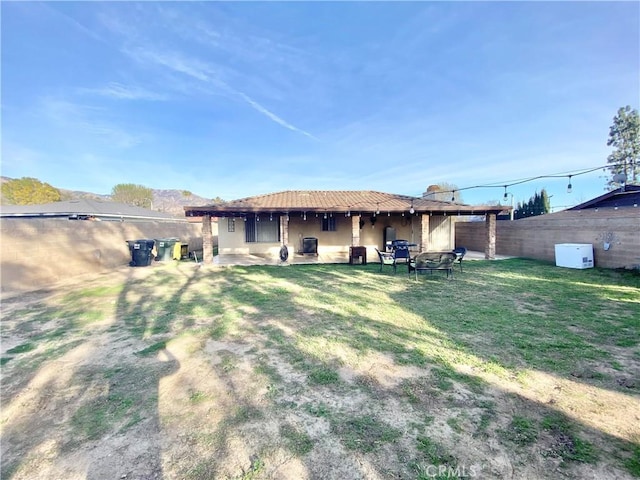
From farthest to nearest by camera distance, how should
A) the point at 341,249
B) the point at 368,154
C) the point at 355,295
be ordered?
1. the point at 368,154
2. the point at 341,249
3. the point at 355,295

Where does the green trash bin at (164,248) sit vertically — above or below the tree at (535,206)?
below

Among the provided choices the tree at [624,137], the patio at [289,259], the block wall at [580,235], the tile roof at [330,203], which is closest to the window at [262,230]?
the patio at [289,259]

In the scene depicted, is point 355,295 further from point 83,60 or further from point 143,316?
point 83,60

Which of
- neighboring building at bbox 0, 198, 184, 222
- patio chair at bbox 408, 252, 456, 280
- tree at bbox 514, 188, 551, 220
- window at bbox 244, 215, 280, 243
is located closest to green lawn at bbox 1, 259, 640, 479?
patio chair at bbox 408, 252, 456, 280

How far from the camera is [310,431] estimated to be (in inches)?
86.3

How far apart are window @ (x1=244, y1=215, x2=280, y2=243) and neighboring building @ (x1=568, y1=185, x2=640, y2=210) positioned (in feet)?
53.0

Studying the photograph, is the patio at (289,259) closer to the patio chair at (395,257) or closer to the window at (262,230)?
the window at (262,230)

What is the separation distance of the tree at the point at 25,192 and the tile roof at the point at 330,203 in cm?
3751

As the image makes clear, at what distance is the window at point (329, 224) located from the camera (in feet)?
49.1

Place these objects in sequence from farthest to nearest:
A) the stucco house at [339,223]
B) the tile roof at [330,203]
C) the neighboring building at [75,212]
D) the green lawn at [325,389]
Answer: the neighboring building at [75,212]
the stucco house at [339,223]
the tile roof at [330,203]
the green lawn at [325,389]

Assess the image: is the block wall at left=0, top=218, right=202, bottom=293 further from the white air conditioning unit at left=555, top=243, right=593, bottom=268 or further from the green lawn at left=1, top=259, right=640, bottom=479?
the white air conditioning unit at left=555, top=243, right=593, bottom=268

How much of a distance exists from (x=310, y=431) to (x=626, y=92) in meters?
17.3

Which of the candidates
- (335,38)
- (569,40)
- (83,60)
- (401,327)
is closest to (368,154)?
(335,38)

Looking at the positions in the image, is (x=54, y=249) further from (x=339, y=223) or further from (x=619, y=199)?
(x=619, y=199)
